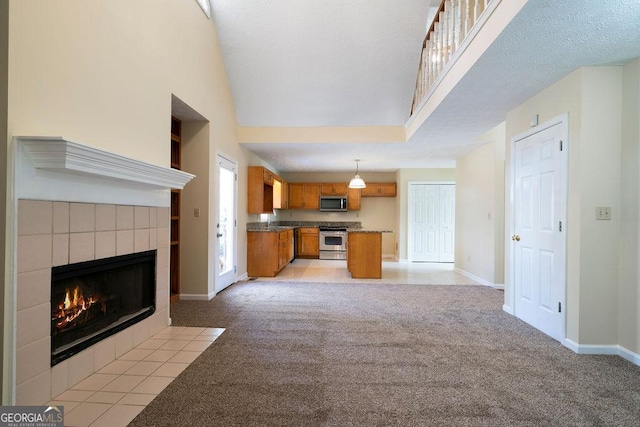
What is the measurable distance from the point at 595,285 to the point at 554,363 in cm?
75

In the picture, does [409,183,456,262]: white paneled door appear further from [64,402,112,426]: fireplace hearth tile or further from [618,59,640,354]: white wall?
[64,402,112,426]: fireplace hearth tile

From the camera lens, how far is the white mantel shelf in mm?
1670

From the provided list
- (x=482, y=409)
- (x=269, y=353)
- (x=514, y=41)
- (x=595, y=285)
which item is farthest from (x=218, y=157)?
(x=595, y=285)

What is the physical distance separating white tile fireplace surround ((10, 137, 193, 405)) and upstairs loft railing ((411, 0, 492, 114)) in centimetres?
290

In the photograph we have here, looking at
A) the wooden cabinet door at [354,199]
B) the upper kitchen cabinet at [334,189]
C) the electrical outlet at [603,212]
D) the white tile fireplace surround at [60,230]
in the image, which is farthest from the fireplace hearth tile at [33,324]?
the wooden cabinet door at [354,199]

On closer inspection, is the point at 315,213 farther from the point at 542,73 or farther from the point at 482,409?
the point at 482,409

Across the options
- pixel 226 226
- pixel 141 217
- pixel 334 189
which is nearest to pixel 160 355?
pixel 141 217

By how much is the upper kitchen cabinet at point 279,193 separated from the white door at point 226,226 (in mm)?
1952

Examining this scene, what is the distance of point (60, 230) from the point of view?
1939 mm

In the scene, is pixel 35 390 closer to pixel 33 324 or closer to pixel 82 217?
pixel 33 324

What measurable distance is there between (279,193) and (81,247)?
5.71m

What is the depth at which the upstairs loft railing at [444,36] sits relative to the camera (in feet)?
10.2

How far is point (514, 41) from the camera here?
7.64 feet

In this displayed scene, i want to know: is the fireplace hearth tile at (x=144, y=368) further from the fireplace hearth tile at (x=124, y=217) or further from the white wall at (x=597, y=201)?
the white wall at (x=597, y=201)
